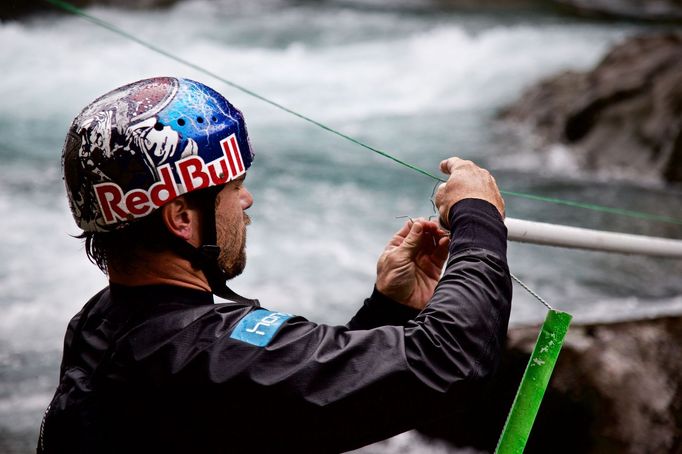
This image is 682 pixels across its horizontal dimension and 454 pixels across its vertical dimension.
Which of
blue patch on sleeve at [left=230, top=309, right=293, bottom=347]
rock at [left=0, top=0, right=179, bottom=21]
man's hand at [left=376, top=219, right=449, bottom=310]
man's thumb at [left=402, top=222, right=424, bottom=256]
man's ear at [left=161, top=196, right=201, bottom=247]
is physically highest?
man's ear at [left=161, top=196, right=201, bottom=247]

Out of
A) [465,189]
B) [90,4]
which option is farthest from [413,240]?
[90,4]

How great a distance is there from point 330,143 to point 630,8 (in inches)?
570

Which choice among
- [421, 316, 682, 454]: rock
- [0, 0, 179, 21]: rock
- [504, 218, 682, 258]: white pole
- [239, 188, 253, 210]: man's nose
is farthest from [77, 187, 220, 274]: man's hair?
[0, 0, 179, 21]: rock

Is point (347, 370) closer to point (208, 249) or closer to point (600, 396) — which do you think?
point (208, 249)

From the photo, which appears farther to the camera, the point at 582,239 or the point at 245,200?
the point at 582,239

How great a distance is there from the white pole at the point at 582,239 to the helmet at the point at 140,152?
94 cm

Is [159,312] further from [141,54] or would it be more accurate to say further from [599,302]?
[141,54]

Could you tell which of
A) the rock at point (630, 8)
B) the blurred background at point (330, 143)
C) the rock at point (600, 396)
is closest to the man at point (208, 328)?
the rock at point (600, 396)

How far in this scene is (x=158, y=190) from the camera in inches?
76.4

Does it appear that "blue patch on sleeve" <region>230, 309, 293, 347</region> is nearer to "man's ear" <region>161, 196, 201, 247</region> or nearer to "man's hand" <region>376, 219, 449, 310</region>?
"man's ear" <region>161, 196, 201, 247</region>

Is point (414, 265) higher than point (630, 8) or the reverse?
higher

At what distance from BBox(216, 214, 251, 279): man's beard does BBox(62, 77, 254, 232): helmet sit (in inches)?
4.9

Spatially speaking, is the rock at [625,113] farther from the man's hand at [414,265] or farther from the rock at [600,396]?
the man's hand at [414,265]

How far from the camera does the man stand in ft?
5.84
